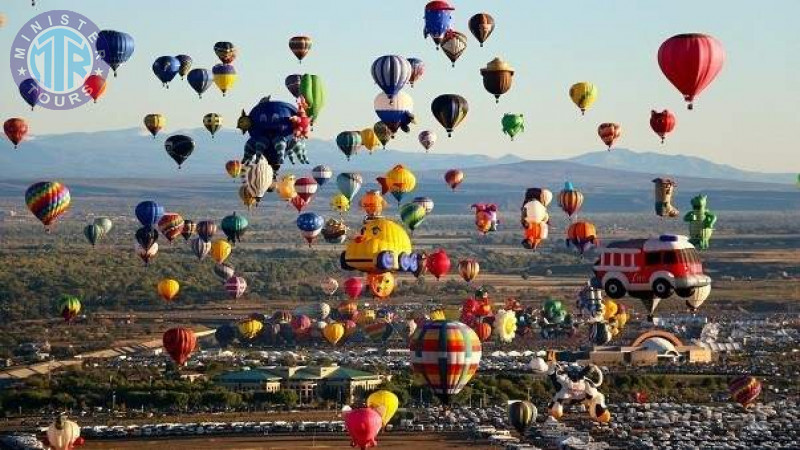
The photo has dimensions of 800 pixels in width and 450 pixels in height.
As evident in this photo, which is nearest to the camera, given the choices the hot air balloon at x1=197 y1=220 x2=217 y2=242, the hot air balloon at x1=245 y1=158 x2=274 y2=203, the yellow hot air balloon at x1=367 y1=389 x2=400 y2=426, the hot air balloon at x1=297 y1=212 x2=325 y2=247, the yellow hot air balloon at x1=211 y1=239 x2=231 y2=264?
the yellow hot air balloon at x1=367 y1=389 x2=400 y2=426

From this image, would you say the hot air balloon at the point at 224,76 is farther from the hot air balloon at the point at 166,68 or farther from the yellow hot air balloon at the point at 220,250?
the yellow hot air balloon at the point at 220,250

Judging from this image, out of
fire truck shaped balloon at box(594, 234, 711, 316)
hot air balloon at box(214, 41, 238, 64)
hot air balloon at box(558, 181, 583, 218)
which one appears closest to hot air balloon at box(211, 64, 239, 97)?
hot air balloon at box(214, 41, 238, 64)

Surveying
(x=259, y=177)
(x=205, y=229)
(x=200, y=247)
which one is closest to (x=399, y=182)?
(x=259, y=177)

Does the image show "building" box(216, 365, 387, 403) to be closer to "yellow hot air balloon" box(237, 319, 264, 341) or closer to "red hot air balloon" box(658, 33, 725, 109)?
"yellow hot air balloon" box(237, 319, 264, 341)

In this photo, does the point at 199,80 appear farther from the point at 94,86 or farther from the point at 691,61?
the point at 691,61

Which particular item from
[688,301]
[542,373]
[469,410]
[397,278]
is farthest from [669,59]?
[397,278]
